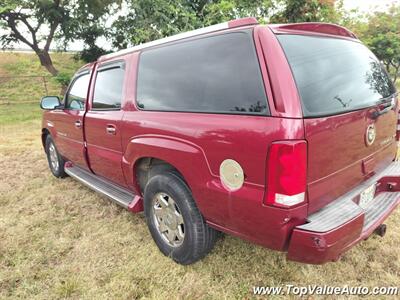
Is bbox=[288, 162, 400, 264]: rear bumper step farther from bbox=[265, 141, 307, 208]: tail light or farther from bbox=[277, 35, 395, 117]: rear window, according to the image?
bbox=[277, 35, 395, 117]: rear window

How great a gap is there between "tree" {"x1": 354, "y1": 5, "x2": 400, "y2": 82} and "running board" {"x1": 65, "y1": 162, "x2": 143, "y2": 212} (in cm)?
2168

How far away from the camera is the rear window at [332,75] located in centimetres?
192

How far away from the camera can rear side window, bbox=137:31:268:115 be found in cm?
195

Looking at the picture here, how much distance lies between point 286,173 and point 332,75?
2.71 ft

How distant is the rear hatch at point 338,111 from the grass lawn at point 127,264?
770mm

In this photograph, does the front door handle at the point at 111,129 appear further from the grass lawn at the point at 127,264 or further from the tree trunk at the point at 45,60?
the tree trunk at the point at 45,60

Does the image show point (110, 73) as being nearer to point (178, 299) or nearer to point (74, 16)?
point (178, 299)

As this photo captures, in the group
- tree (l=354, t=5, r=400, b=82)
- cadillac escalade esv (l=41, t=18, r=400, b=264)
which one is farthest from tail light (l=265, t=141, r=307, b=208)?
tree (l=354, t=5, r=400, b=82)

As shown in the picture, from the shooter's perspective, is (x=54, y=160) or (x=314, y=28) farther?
(x=54, y=160)

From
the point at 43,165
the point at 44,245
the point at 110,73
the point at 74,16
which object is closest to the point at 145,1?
the point at 74,16

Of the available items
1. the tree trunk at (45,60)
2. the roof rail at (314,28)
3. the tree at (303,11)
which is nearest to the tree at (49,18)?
the tree trunk at (45,60)

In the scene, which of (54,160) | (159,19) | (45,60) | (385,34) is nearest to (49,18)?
(45,60)

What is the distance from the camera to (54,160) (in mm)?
5047

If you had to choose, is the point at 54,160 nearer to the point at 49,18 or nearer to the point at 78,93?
the point at 78,93
